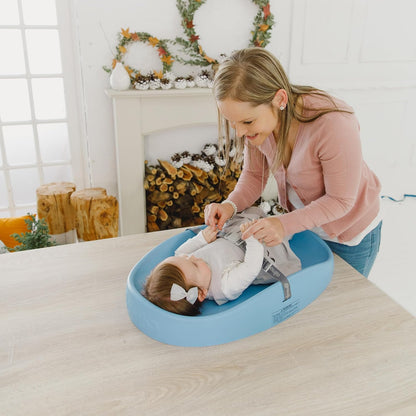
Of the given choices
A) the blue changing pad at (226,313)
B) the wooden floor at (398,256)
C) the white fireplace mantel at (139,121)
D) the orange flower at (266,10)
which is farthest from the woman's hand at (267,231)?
the orange flower at (266,10)

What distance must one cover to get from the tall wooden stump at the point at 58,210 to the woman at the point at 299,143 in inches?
57.9

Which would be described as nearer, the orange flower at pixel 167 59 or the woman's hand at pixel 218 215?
the woman's hand at pixel 218 215

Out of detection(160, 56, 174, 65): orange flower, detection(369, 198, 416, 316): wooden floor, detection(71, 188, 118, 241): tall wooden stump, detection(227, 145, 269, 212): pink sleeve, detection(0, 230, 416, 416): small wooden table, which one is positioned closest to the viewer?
detection(0, 230, 416, 416): small wooden table

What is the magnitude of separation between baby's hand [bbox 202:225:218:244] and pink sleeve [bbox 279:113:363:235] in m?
0.28

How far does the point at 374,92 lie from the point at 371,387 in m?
3.51

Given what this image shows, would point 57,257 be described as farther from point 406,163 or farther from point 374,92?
point 406,163

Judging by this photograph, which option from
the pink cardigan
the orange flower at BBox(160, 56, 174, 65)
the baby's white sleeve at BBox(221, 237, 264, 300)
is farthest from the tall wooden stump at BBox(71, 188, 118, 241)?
the baby's white sleeve at BBox(221, 237, 264, 300)

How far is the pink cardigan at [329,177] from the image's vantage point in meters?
1.30

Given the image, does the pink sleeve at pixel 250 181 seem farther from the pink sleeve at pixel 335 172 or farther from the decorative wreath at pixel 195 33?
the decorative wreath at pixel 195 33

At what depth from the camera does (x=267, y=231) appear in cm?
133

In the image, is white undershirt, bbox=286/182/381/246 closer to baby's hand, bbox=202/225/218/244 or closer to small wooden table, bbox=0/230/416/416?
small wooden table, bbox=0/230/416/416

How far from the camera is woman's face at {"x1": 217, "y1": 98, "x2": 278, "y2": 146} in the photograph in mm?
1296

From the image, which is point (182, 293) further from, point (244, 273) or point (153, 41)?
point (153, 41)

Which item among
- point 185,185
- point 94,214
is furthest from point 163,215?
point 94,214
